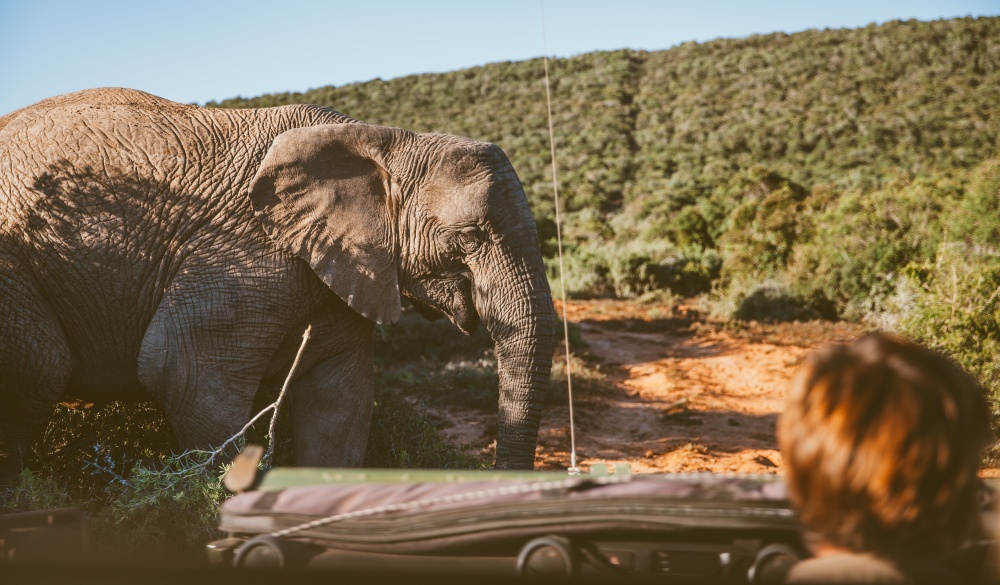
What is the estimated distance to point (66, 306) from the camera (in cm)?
579

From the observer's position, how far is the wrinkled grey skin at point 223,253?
5656 millimetres

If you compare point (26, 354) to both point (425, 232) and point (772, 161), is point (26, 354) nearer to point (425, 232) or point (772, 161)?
point (425, 232)

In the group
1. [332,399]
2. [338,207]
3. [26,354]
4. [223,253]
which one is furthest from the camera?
[332,399]

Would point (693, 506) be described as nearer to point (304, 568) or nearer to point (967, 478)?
point (967, 478)

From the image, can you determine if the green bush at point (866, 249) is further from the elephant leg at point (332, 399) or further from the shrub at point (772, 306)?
the elephant leg at point (332, 399)

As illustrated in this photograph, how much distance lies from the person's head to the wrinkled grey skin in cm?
411

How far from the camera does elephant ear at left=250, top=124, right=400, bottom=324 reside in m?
5.88

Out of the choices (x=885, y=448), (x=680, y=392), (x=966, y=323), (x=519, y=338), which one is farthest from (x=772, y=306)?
(x=885, y=448)

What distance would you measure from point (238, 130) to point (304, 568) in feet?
14.2

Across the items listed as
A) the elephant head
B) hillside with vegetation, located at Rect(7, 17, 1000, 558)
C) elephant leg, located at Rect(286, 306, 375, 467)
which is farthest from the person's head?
elephant leg, located at Rect(286, 306, 375, 467)

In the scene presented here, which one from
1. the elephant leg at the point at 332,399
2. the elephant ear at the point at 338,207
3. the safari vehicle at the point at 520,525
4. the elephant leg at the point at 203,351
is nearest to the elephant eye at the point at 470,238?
the elephant ear at the point at 338,207

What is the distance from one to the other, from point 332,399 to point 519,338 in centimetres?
142

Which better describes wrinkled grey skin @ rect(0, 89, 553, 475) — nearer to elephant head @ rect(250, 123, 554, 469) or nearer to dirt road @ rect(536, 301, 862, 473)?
elephant head @ rect(250, 123, 554, 469)

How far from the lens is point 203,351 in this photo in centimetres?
566
